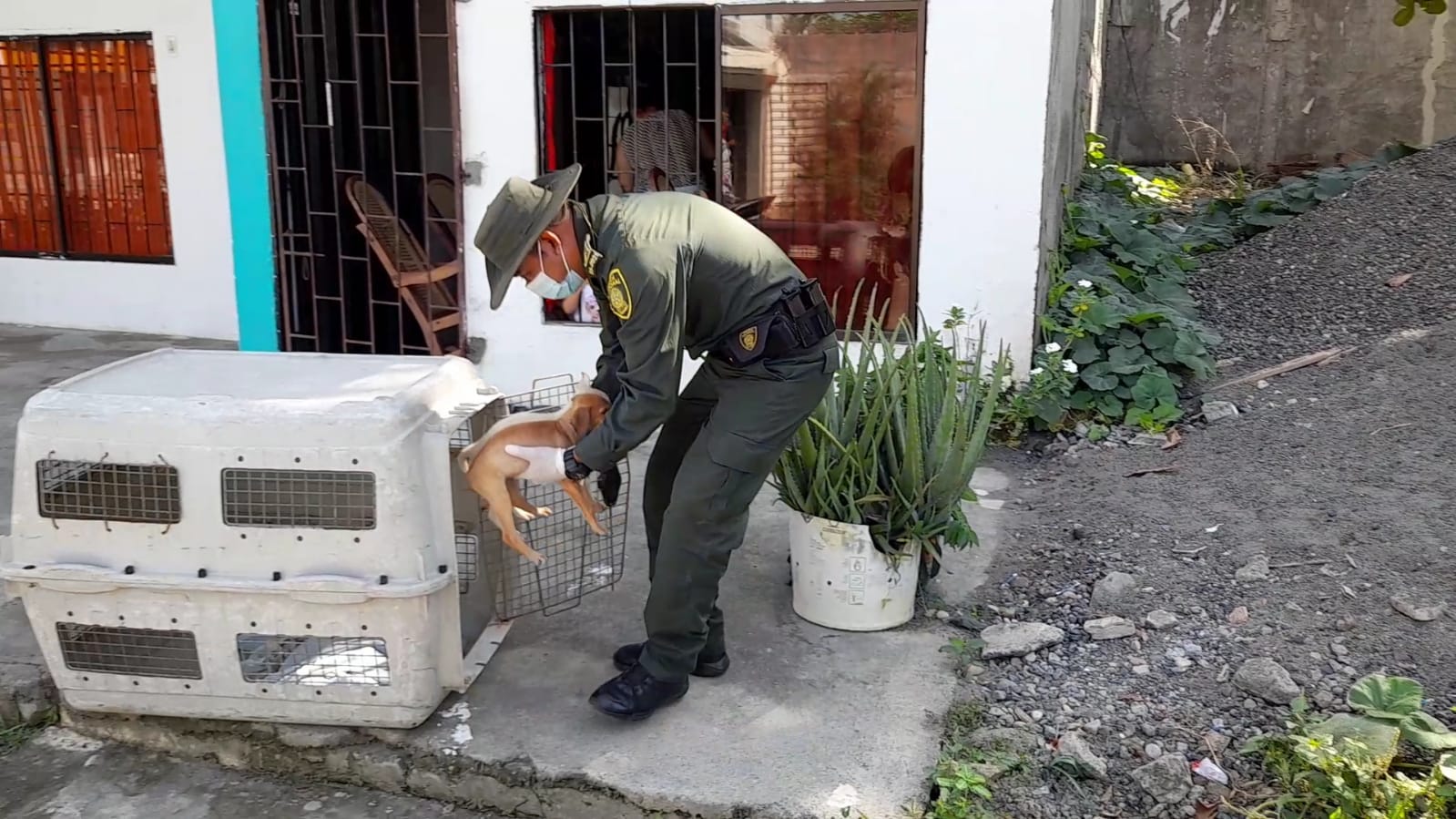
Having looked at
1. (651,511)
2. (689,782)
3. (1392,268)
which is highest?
(1392,268)

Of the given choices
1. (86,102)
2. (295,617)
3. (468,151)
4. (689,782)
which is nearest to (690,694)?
(689,782)

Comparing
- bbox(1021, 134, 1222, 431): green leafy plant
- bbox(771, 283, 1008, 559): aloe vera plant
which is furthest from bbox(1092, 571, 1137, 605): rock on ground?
bbox(1021, 134, 1222, 431): green leafy plant

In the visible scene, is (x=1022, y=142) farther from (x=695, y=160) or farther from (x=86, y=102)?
(x=86, y=102)

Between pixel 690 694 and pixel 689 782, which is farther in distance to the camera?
pixel 690 694

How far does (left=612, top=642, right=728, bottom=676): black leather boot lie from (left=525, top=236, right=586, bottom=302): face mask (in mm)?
1047

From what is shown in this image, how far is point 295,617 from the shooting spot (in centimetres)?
285

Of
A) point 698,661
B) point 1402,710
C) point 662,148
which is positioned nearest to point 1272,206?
point 662,148

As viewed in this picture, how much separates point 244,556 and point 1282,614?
2.87 m

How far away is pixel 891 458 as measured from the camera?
3.52 meters

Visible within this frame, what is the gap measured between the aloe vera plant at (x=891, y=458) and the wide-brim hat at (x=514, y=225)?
1.06 m

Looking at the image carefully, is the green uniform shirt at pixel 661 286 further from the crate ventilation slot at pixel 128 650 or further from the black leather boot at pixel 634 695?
the crate ventilation slot at pixel 128 650

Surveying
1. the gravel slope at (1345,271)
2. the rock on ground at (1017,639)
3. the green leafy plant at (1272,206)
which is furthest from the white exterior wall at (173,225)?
the green leafy plant at (1272,206)

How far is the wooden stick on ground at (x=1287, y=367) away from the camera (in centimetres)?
548

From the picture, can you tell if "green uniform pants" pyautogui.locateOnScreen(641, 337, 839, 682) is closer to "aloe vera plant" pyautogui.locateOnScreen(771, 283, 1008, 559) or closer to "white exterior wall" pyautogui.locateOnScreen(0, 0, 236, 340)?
"aloe vera plant" pyautogui.locateOnScreen(771, 283, 1008, 559)
